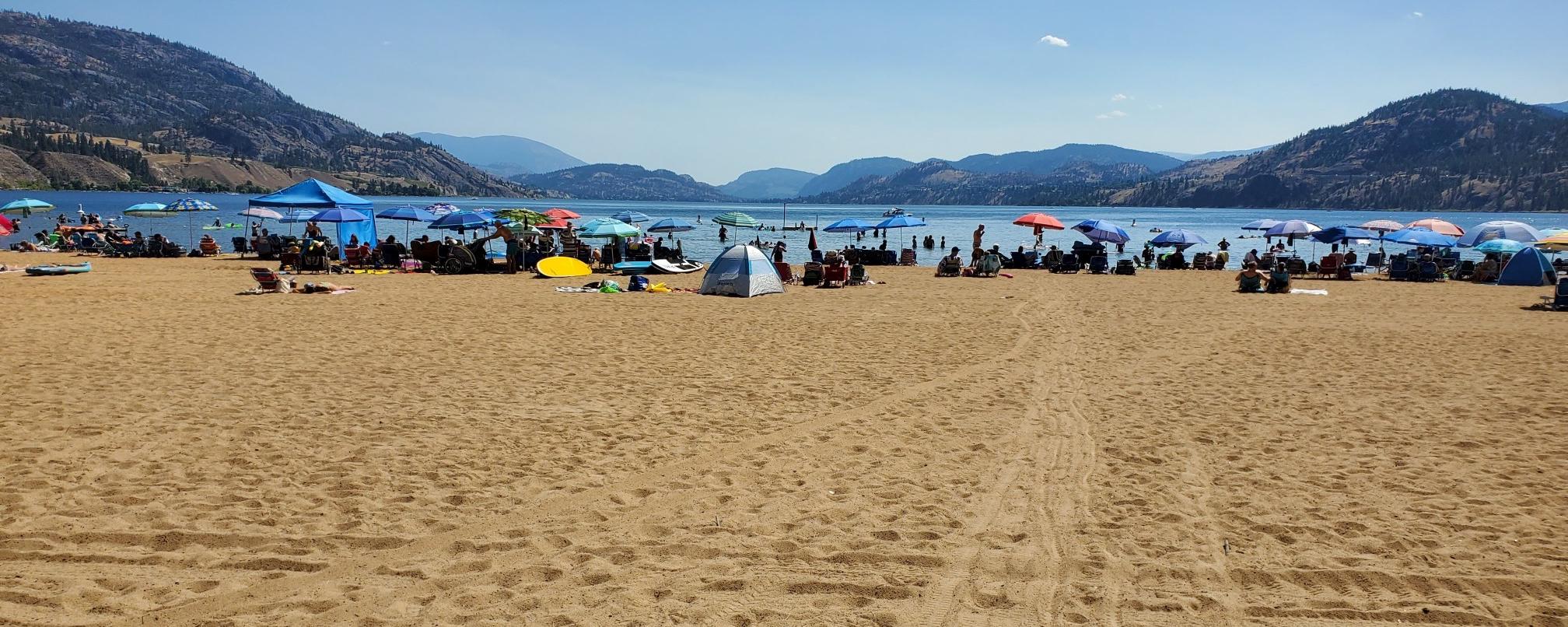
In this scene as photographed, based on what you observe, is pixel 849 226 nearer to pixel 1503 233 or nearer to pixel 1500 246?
pixel 1500 246

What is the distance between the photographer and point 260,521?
481 cm

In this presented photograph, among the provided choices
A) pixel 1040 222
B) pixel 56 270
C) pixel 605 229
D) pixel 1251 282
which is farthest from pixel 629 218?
pixel 1251 282

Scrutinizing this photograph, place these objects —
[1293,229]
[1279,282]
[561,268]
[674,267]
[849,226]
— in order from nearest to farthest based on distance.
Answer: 1. [1279,282]
2. [561,268]
3. [674,267]
4. [1293,229]
5. [849,226]

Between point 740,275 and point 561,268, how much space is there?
699 cm

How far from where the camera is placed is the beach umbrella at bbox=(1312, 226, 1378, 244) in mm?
28983

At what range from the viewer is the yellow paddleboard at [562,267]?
22.7 metres

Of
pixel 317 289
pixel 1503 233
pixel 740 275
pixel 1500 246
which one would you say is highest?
pixel 1503 233

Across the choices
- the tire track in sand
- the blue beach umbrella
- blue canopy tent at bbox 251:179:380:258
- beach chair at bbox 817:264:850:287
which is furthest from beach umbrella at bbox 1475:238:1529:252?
blue canopy tent at bbox 251:179:380:258

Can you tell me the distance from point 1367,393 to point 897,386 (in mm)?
4645

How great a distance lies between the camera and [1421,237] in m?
26.4

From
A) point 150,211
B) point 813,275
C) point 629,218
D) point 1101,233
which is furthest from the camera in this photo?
point 629,218

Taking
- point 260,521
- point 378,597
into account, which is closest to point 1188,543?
point 378,597

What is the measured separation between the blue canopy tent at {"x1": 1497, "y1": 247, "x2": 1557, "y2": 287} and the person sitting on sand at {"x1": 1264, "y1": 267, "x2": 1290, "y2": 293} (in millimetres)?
7759

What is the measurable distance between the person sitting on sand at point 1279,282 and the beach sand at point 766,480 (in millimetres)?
8625
